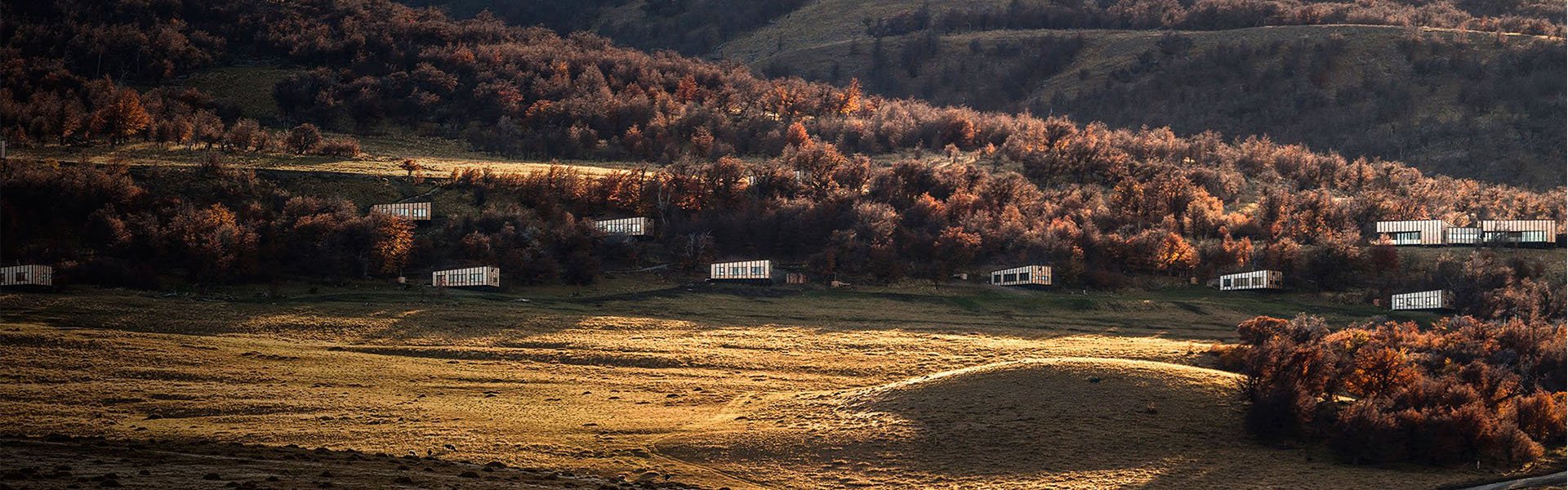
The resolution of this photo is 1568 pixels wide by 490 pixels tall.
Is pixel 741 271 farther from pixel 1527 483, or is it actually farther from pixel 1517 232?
pixel 1517 232

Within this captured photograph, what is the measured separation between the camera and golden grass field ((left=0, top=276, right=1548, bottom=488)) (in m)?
52.5

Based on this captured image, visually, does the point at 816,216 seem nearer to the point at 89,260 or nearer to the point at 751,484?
the point at 89,260

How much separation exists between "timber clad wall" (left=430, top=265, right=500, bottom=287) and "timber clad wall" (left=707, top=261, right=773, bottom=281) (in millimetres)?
11813

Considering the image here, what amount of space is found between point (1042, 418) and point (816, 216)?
132ft

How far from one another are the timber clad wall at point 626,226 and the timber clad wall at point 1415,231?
4397cm

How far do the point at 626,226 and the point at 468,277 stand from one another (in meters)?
11.9

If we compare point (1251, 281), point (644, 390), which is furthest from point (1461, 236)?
point (644, 390)

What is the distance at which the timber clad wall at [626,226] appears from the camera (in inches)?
3625

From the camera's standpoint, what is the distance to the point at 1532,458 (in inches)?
2223

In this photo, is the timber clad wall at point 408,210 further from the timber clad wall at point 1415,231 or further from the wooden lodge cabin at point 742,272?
the timber clad wall at point 1415,231

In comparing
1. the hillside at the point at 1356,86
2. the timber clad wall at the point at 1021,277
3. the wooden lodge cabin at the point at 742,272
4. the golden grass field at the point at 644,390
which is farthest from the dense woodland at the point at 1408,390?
the hillside at the point at 1356,86

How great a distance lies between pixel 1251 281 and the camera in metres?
92.4

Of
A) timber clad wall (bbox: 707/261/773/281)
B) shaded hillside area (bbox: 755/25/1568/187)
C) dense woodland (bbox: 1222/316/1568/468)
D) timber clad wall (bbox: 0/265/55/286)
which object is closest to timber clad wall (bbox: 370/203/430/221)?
timber clad wall (bbox: 707/261/773/281)

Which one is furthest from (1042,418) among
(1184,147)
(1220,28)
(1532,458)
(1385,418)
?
(1220,28)
